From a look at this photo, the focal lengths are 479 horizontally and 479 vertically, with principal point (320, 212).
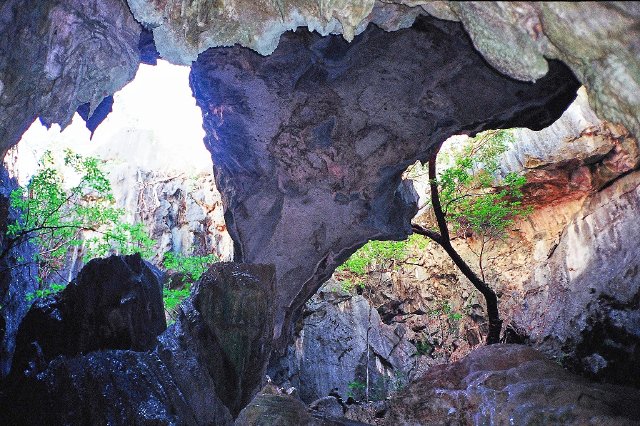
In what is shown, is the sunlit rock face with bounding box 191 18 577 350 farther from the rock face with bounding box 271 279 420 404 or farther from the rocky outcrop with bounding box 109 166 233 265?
the rocky outcrop with bounding box 109 166 233 265

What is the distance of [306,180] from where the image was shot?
10.1 m

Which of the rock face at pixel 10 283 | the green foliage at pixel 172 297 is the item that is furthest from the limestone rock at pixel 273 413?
the green foliage at pixel 172 297

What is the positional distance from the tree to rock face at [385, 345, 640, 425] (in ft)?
11.2

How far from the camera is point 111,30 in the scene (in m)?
5.44

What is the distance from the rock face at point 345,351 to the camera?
54.3 feet

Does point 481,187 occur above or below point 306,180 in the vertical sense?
above

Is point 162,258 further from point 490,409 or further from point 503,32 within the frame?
point 503,32

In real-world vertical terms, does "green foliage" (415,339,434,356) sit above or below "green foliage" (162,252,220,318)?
below

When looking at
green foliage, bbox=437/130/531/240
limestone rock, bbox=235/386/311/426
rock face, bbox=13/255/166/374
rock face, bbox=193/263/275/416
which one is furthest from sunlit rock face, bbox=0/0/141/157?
green foliage, bbox=437/130/531/240

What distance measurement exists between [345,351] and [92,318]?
1120 centimetres

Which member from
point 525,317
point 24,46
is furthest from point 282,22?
point 525,317

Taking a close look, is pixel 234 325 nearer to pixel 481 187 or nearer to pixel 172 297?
pixel 172 297

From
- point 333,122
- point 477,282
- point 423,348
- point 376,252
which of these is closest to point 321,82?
point 333,122

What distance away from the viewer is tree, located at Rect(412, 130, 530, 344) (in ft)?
41.8
